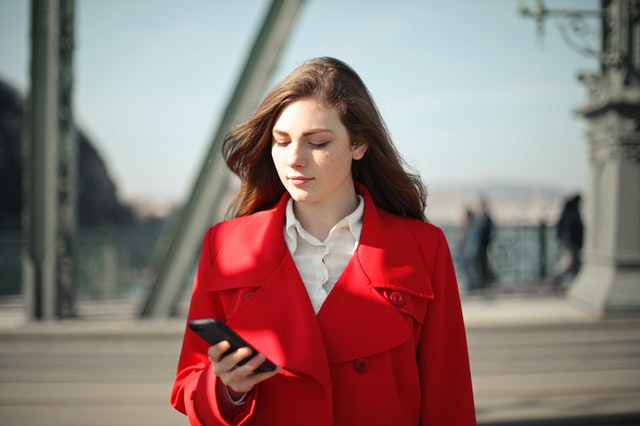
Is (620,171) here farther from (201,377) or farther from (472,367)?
(201,377)

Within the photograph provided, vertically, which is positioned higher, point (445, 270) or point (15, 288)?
point (445, 270)

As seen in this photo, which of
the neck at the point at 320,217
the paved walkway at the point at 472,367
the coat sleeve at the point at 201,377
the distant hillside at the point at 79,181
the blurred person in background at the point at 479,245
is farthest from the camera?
the distant hillside at the point at 79,181

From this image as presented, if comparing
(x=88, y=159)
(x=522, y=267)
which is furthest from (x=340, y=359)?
(x=88, y=159)

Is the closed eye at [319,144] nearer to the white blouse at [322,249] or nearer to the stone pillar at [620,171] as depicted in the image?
the white blouse at [322,249]

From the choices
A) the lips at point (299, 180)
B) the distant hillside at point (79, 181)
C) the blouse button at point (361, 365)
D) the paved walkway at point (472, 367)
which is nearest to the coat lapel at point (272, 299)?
the blouse button at point (361, 365)

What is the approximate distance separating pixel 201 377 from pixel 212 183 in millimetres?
4487

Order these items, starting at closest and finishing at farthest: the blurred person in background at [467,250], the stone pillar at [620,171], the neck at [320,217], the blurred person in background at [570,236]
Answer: the neck at [320,217], the stone pillar at [620,171], the blurred person in background at [570,236], the blurred person in background at [467,250]

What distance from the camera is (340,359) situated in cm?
142

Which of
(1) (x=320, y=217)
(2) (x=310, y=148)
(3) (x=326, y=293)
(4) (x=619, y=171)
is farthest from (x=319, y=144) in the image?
(4) (x=619, y=171)

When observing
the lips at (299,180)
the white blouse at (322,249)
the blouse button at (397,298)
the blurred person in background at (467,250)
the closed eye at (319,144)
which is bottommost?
the blurred person in background at (467,250)

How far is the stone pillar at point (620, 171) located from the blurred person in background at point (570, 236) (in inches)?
132

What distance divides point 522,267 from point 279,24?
798 centimetres

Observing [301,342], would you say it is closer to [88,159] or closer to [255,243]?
[255,243]

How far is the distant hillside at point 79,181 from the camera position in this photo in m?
23.1
